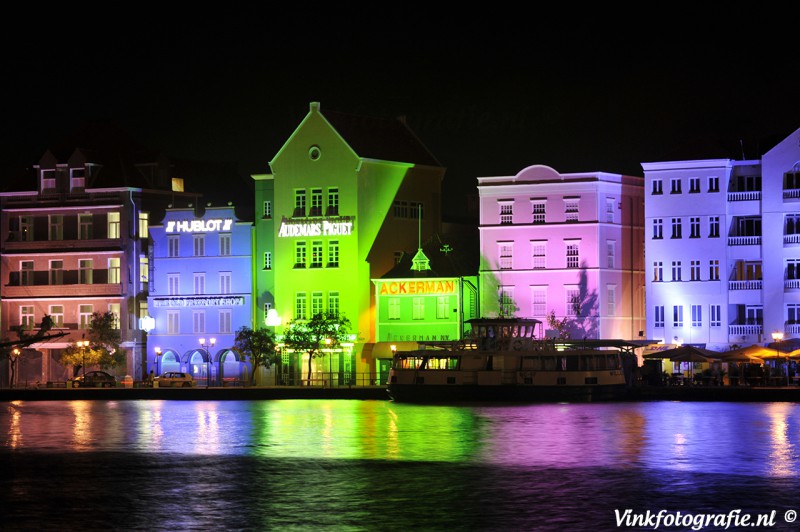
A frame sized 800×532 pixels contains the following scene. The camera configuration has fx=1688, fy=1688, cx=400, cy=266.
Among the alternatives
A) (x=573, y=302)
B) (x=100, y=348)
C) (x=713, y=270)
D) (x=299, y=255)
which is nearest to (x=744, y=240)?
(x=713, y=270)

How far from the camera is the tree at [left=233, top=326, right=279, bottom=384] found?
114750 millimetres

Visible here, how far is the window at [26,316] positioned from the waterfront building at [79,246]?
7cm

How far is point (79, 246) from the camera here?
125 meters

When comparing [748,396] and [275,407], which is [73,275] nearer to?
[275,407]

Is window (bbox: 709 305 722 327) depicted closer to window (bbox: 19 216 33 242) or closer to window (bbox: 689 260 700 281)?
window (bbox: 689 260 700 281)

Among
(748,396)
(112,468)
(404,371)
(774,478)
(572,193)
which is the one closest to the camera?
(774,478)

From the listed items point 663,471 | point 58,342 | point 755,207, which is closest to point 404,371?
point 755,207

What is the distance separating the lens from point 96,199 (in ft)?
410

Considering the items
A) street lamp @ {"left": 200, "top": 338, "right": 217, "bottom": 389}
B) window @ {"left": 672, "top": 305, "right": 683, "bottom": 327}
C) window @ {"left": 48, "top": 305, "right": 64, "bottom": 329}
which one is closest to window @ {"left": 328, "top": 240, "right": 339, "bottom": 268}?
street lamp @ {"left": 200, "top": 338, "right": 217, "bottom": 389}

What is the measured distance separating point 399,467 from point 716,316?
1883 inches

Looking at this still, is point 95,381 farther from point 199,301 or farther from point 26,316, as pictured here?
point 26,316

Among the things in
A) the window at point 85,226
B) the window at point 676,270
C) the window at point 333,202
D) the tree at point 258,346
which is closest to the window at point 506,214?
the window at point 676,270

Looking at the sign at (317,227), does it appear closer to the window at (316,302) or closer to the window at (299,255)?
the window at (299,255)

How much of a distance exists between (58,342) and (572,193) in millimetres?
40085
